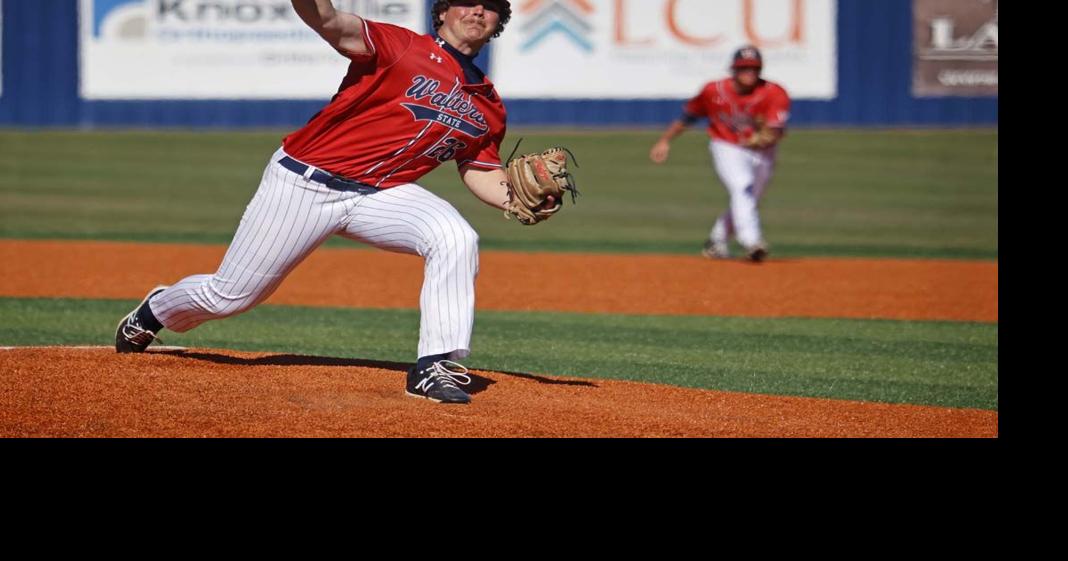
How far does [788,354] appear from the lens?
773cm

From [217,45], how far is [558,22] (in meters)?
4.63

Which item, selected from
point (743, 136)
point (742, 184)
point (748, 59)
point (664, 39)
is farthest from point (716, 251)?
point (664, 39)

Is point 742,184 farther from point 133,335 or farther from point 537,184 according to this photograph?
point 133,335

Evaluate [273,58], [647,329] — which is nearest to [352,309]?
[647,329]

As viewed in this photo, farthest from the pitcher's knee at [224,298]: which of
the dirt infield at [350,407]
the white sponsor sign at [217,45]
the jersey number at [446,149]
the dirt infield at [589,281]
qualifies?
the white sponsor sign at [217,45]

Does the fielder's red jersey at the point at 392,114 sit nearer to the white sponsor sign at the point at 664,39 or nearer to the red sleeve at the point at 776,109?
the red sleeve at the point at 776,109

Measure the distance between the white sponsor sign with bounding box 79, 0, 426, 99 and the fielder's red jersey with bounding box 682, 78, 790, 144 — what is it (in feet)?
29.3

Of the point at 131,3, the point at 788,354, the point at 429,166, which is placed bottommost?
the point at 788,354

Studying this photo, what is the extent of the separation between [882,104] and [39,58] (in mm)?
11729

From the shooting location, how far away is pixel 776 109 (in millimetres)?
11586

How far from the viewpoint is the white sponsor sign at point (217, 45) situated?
20.0 metres

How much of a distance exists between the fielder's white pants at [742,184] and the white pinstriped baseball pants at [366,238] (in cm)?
608

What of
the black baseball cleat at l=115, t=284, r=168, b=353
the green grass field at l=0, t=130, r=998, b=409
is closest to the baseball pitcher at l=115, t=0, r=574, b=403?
the black baseball cleat at l=115, t=284, r=168, b=353

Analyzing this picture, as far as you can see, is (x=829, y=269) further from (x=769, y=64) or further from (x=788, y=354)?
(x=769, y=64)
